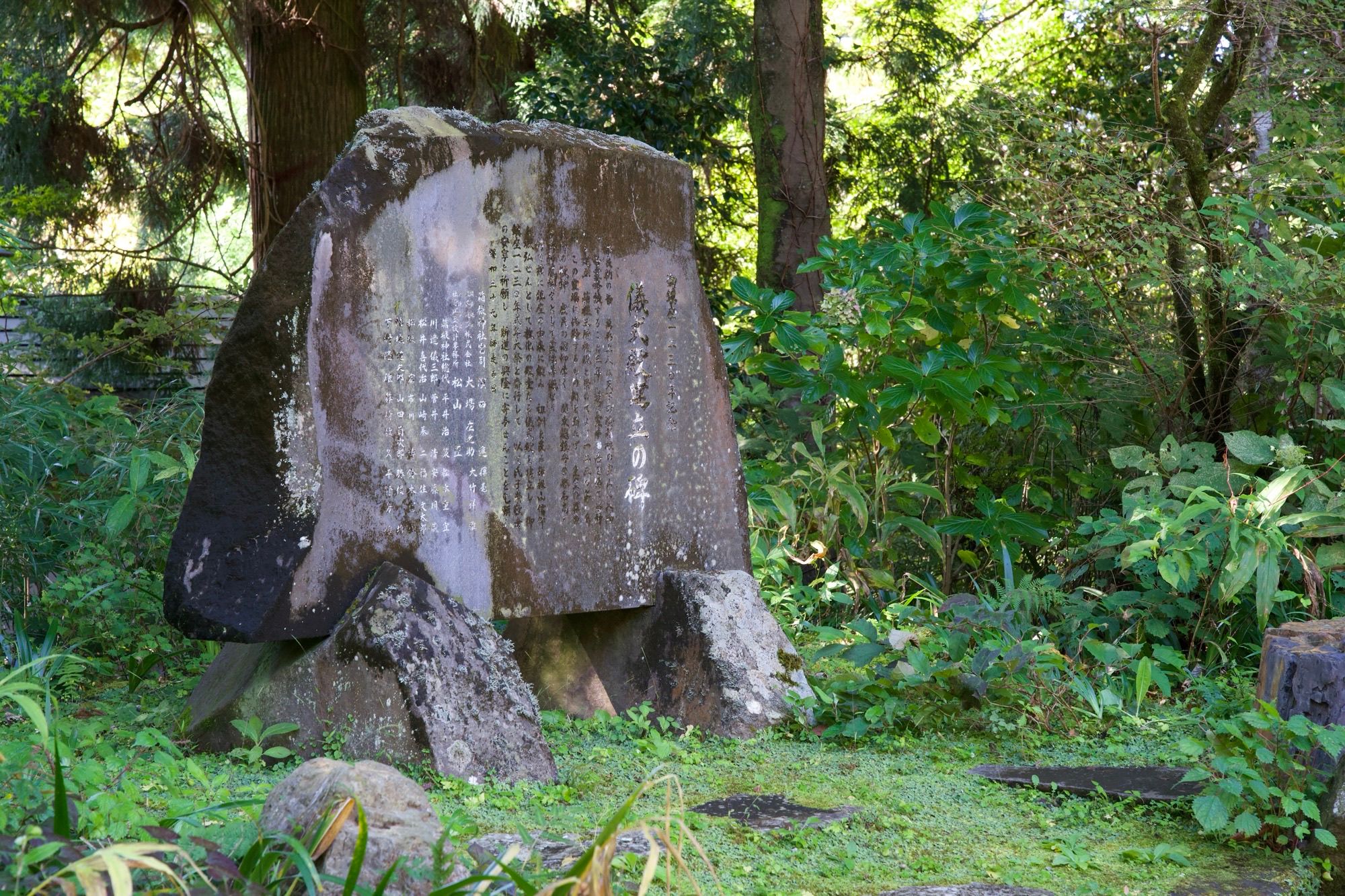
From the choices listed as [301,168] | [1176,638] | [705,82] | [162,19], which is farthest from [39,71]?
[1176,638]

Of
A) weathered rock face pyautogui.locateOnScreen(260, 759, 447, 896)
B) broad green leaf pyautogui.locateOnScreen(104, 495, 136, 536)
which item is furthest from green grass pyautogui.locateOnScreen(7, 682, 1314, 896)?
broad green leaf pyautogui.locateOnScreen(104, 495, 136, 536)

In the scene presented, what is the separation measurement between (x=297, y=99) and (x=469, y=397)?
407cm

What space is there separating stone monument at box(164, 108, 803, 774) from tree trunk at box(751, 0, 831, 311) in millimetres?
3263

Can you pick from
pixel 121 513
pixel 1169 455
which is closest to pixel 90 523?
pixel 121 513

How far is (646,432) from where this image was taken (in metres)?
3.76

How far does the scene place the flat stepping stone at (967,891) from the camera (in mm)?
2359

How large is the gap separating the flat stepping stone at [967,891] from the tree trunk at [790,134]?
5.00m

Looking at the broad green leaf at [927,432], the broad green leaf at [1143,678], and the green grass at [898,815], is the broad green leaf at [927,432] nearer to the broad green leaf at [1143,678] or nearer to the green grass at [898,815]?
the broad green leaf at [1143,678]

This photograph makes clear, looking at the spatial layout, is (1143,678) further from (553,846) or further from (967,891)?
(553,846)

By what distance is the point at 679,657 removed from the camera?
3.74m

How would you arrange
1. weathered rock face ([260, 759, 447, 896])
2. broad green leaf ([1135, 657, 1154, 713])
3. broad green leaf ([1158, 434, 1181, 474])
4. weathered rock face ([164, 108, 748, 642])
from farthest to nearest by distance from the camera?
broad green leaf ([1158, 434, 1181, 474]), broad green leaf ([1135, 657, 1154, 713]), weathered rock face ([164, 108, 748, 642]), weathered rock face ([260, 759, 447, 896])

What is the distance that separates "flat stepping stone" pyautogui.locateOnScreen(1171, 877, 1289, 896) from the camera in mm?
2400

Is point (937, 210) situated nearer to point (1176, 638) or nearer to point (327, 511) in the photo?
point (1176, 638)

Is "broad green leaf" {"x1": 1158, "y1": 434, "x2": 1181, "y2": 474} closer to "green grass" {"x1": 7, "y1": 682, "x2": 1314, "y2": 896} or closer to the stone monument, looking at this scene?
"green grass" {"x1": 7, "y1": 682, "x2": 1314, "y2": 896}
